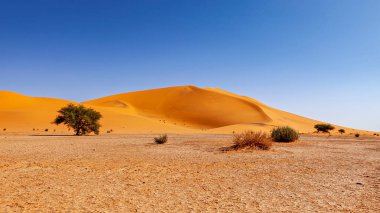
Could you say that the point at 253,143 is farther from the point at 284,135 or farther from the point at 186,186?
the point at 186,186

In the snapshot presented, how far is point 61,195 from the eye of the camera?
7609 millimetres

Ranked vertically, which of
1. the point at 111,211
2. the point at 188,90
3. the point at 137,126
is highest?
the point at 188,90

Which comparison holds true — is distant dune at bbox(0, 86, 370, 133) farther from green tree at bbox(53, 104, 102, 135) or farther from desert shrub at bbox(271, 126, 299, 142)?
desert shrub at bbox(271, 126, 299, 142)

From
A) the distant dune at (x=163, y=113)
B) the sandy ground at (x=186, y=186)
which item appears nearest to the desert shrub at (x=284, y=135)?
the sandy ground at (x=186, y=186)

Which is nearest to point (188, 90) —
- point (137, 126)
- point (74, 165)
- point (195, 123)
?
point (195, 123)

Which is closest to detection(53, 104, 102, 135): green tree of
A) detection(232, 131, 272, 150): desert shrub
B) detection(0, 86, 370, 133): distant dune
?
detection(0, 86, 370, 133): distant dune

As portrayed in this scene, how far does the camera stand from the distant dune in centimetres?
5622

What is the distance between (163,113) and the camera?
9012 centimetres

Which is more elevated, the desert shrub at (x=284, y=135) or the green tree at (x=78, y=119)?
the green tree at (x=78, y=119)

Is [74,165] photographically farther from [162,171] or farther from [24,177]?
[162,171]

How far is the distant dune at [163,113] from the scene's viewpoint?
2213 inches

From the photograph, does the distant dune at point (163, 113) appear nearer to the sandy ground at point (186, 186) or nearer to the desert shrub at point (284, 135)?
the desert shrub at point (284, 135)

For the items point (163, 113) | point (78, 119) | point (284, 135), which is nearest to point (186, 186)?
point (284, 135)

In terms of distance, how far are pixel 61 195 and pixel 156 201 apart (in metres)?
2.21
